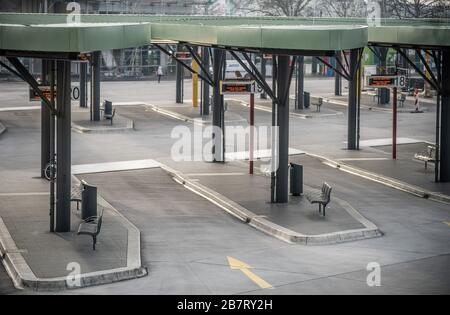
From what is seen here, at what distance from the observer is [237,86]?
33.3m

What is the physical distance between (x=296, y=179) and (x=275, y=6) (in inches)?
2279

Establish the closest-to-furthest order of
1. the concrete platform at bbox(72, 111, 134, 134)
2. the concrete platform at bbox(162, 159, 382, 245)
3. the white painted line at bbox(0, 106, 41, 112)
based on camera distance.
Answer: the concrete platform at bbox(162, 159, 382, 245)
the concrete platform at bbox(72, 111, 134, 134)
the white painted line at bbox(0, 106, 41, 112)

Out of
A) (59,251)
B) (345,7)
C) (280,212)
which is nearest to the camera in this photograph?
(59,251)

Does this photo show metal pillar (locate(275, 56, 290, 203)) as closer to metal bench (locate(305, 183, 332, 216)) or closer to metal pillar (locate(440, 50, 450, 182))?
metal bench (locate(305, 183, 332, 216))

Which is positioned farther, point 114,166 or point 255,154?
point 255,154

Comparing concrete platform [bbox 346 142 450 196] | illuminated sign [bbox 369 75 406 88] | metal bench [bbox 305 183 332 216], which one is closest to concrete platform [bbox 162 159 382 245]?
metal bench [bbox 305 183 332 216]

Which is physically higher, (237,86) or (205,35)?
(205,35)

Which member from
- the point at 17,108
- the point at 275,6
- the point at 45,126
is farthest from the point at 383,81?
the point at 275,6

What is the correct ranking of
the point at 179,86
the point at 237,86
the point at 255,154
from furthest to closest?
the point at 179,86
the point at 255,154
the point at 237,86

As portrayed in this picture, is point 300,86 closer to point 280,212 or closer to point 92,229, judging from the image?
point 280,212

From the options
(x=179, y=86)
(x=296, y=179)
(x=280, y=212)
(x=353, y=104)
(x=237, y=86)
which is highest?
(x=237, y=86)

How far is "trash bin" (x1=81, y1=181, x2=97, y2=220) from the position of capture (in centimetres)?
2475

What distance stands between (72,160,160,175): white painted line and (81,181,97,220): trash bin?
29.8 ft
